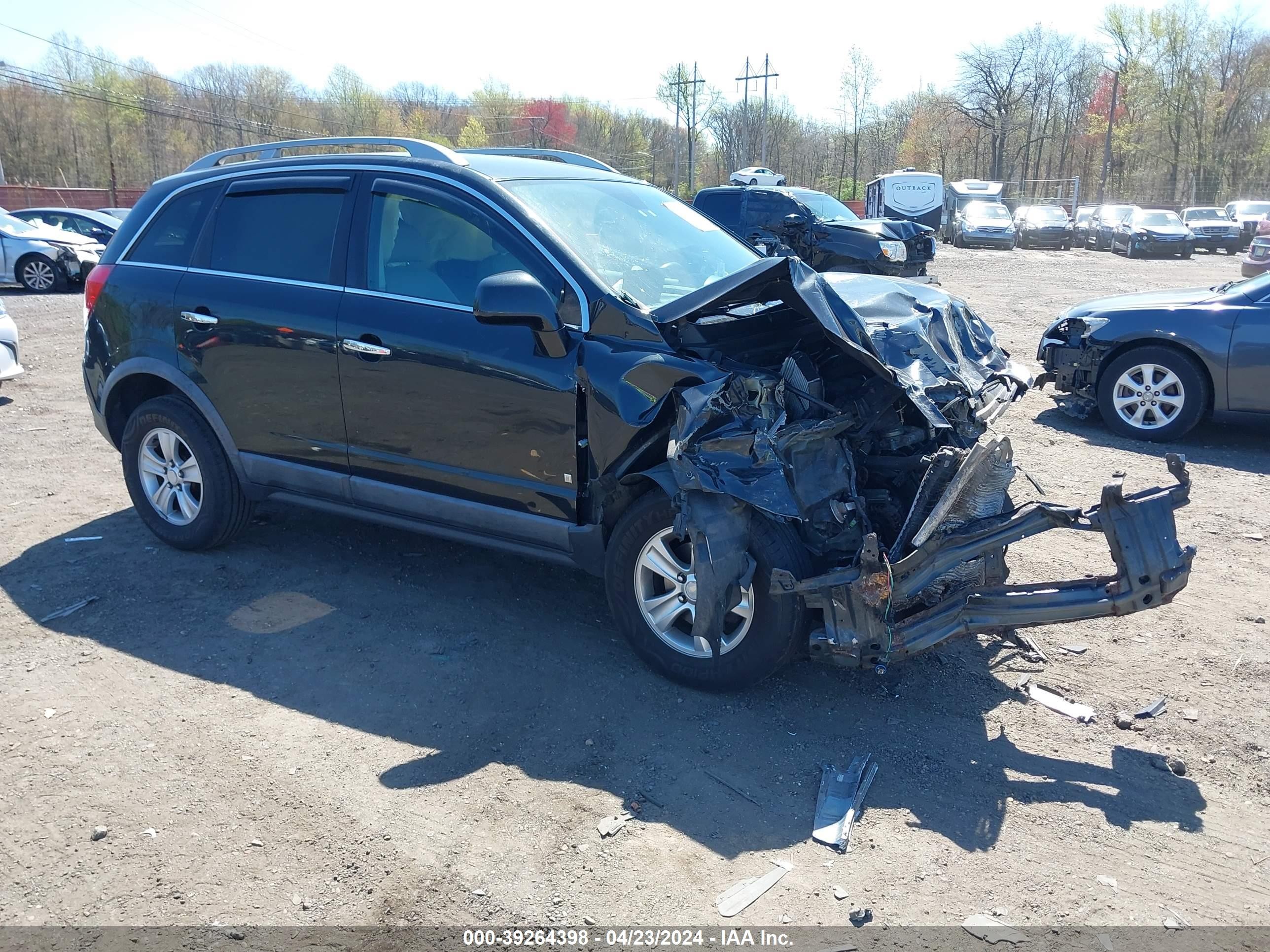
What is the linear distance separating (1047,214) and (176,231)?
33.7 meters

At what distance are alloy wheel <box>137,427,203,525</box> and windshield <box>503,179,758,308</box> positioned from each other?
2469 mm

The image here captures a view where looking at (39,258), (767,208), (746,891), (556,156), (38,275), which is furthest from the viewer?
(38,275)

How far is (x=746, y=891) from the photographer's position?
2793mm

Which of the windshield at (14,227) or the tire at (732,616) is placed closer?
the tire at (732,616)

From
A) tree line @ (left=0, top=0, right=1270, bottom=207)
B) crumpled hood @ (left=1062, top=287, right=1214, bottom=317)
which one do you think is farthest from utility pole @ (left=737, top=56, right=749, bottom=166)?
crumpled hood @ (left=1062, top=287, right=1214, bottom=317)

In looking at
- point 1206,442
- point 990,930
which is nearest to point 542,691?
point 990,930

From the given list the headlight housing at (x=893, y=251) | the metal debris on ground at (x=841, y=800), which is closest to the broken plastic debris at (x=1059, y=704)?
the metal debris on ground at (x=841, y=800)

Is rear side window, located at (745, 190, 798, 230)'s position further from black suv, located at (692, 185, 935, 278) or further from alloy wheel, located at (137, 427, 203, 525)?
alloy wheel, located at (137, 427, 203, 525)

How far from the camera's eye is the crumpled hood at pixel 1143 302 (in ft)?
24.9

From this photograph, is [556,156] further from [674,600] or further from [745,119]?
[745,119]

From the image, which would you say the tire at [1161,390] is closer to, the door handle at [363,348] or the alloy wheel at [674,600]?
the alloy wheel at [674,600]

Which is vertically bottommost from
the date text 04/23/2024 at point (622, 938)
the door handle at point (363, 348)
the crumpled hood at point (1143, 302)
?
the date text 04/23/2024 at point (622, 938)

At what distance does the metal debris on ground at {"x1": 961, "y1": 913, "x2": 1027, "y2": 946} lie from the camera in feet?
8.50

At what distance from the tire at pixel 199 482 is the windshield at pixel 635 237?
89.2 inches
